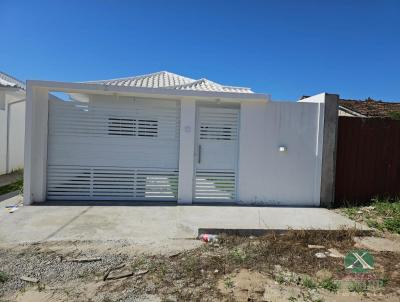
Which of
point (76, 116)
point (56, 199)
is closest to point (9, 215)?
point (56, 199)

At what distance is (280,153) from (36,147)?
6129 mm

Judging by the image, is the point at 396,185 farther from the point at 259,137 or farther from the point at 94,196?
the point at 94,196

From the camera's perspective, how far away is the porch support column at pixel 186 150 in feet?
25.1

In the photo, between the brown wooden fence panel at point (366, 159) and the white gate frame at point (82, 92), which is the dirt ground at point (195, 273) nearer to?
the white gate frame at point (82, 92)

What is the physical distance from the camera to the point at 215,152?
785cm

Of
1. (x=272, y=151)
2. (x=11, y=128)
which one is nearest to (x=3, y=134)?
(x=11, y=128)

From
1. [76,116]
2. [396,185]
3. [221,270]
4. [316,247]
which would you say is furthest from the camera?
[396,185]

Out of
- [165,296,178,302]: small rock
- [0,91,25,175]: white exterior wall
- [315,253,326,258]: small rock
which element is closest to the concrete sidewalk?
[315,253,326,258]: small rock

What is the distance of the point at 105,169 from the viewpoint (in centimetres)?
764

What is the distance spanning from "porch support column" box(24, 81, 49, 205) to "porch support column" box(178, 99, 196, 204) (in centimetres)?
336

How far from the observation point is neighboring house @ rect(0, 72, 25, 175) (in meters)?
12.1

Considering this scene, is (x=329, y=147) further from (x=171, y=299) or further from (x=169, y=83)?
(x=169, y=83)

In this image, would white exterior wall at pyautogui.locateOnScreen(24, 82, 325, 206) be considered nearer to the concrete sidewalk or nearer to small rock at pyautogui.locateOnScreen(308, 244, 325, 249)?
the concrete sidewalk

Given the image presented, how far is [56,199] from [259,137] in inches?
214
